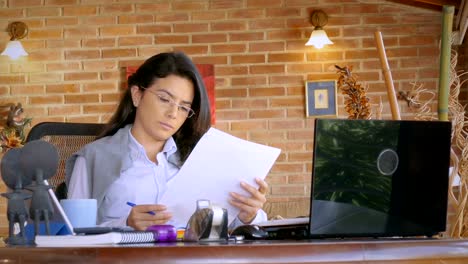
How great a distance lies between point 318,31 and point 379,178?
3518 millimetres

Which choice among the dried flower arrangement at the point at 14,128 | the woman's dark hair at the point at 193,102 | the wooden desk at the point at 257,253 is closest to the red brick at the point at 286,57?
the dried flower arrangement at the point at 14,128

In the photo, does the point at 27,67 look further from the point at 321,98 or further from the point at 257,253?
the point at 257,253

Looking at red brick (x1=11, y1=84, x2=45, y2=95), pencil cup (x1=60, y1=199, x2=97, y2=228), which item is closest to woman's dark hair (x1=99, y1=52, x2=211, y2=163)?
pencil cup (x1=60, y1=199, x2=97, y2=228)

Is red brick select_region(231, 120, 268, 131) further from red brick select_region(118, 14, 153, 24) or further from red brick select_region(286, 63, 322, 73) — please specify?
red brick select_region(118, 14, 153, 24)

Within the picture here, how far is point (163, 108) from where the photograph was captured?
7.74ft

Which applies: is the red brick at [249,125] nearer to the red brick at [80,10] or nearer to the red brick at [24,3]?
the red brick at [80,10]

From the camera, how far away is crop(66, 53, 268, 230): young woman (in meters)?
2.30

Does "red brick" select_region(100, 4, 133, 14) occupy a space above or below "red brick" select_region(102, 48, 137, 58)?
above

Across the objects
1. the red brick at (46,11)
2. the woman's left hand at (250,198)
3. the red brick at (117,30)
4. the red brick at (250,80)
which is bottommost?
the woman's left hand at (250,198)

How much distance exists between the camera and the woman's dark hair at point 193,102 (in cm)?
242

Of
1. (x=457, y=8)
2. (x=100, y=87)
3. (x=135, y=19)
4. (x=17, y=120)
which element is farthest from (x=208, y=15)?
(x=457, y=8)

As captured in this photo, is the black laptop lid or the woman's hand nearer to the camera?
the black laptop lid

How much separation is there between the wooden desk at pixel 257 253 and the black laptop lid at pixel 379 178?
247mm

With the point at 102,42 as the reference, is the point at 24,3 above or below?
above
